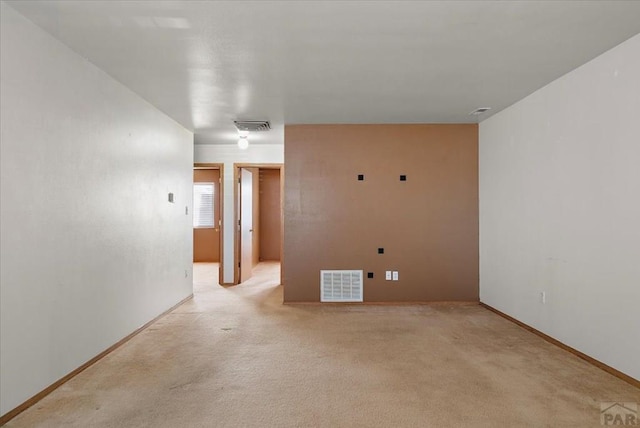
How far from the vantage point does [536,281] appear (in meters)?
4.09

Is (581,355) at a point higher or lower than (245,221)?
lower

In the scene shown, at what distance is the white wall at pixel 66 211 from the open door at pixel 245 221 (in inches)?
95.6

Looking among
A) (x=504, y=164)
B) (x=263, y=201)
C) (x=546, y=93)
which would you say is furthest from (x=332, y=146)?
(x=263, y=201)

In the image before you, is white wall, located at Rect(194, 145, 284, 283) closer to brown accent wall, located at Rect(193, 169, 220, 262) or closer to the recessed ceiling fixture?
brown accent wall, located at Rect(193, 169, 220, 262)

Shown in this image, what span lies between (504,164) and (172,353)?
4039 millimetres

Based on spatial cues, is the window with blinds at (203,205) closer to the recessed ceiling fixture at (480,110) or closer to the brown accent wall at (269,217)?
the brown accent wall at (269,217)

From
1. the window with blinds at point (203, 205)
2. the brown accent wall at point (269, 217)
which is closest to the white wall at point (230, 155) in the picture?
the window with blinds at point (203, 205)

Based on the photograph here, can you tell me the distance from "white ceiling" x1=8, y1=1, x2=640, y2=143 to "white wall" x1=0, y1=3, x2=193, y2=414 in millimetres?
276

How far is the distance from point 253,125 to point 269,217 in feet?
16.6

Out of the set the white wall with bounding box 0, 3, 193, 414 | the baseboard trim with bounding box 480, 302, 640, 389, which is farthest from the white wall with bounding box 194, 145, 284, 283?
the baseboard trim with bounding box 480, 302, 640, 389

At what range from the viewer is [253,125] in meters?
5.44

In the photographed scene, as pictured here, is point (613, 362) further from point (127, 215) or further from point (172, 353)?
point (127, 215)

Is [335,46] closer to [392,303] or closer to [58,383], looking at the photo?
[58,383]

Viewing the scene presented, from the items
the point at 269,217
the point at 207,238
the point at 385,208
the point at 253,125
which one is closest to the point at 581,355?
the point at 385,208
